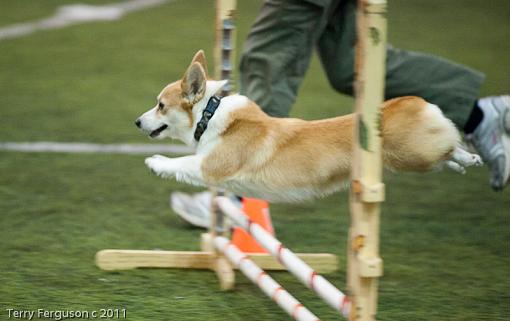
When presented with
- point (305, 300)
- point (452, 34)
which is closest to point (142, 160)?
point (305, 300)

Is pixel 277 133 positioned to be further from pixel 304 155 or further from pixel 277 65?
pixel 277 65

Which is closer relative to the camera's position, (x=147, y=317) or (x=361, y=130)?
(x=361, y=130)

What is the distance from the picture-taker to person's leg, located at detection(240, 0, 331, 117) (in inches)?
152

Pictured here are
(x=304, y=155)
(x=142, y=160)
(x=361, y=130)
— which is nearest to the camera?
(x=361, y=130)

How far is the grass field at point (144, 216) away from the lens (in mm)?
3361

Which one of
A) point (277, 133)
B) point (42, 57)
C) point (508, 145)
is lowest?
point (42, 57)

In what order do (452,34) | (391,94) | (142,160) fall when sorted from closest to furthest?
(391,94) < (142,160) < (452,34)

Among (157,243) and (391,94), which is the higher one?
(391,94)

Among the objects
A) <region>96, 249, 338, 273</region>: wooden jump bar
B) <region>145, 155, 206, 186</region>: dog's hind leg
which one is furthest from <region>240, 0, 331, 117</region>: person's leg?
<region>145, 155, 206, 186</region>: dog's hind leg

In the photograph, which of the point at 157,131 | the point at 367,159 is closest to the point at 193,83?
the point at 157,131

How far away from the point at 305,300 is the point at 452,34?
17.9 feet

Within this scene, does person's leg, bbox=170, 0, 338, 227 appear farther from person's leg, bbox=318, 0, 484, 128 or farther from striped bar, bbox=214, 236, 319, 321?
striped bar, bbox=214, 236, 319, 321

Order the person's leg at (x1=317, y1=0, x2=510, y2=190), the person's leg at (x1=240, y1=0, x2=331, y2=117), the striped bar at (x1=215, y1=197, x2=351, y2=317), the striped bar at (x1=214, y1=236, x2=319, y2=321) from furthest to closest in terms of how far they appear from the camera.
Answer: the person's leg at (x1=317, y1=0, x2=510, y2=190), the person's leg at (x1=240, y1=0, x2=331, y2=117), the striped bar at (x1=214, y1=236, x2=319, y2=321), the striped bar at (x1=215, y1=197, x2=351, y2=317)

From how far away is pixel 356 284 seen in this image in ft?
8.57
